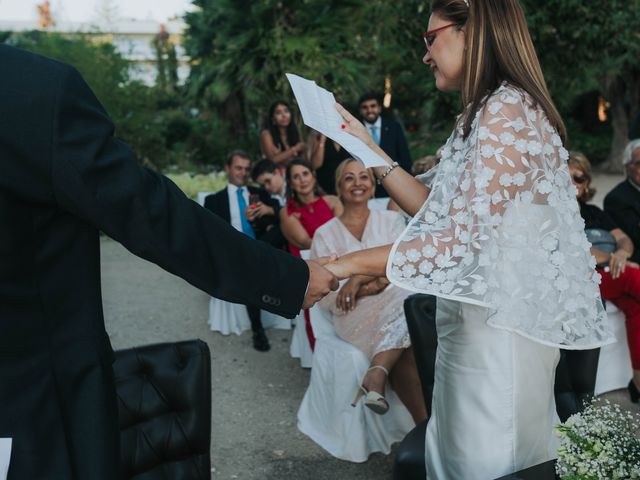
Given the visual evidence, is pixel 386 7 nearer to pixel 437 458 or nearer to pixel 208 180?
pixel 208 180

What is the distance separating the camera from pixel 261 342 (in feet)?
18.5

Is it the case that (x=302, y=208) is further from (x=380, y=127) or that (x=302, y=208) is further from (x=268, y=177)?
(x=380, y=127)

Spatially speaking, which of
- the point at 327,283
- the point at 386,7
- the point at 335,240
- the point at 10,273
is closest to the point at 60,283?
the point at 10,273

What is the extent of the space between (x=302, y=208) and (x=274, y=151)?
1.94 meters

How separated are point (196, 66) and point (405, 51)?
38.2ft

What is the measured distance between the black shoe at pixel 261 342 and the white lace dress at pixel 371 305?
153 centimetres

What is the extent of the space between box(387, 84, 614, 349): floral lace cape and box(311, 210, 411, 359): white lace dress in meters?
2.06

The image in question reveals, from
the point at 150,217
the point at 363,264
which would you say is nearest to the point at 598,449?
the point at 363,264

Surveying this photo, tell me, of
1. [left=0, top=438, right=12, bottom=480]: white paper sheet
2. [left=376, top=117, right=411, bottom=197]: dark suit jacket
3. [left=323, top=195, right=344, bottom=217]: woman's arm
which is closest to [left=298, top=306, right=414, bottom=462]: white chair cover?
[left=323, top=195, right=344, bottom=217]: woman's arm

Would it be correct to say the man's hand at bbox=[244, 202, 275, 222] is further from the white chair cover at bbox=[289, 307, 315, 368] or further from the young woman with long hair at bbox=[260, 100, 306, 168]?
the white chair cover at bbox=[289, 307, 315, 368]

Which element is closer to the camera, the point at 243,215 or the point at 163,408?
the point at 163,408

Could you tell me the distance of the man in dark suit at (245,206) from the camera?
19.8 feet

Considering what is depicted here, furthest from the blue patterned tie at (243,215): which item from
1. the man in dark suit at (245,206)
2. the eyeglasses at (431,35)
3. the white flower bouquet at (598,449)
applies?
the white flower bouquet at (598,449)

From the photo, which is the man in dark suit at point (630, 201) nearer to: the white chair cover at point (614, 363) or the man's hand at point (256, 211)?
the white chair cover at point (614, 363)
